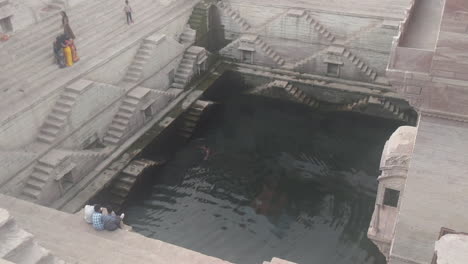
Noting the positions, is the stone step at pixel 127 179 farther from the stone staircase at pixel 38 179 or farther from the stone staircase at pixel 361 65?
the stone staircase at pixel 361 65

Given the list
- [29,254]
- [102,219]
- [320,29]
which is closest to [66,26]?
[102,219]

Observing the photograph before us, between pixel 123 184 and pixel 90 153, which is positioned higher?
pixel 90 153

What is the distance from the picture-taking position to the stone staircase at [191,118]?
Answer: 2688cm

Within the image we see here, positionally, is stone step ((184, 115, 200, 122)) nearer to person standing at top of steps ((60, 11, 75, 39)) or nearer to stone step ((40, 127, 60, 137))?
person standing at top of steps ((60, 11, 75, 39))

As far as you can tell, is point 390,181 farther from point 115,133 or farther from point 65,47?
point 65,47

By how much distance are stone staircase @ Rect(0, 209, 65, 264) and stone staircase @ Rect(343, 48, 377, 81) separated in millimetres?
22973

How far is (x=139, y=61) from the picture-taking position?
2644cm

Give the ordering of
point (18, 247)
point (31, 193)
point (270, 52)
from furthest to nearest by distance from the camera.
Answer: point (270, 52) < point (31, 193) < point (18, 247)

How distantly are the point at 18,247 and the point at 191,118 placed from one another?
55.3ft

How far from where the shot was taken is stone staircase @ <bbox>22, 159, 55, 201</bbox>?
19.7 m

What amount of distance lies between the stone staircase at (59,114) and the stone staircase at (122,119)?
307 centimetres

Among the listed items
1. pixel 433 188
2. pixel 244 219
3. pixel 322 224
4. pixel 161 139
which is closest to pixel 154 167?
pixel 161 139

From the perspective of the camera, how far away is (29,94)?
20.9 meters

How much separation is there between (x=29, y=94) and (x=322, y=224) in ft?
47.2
